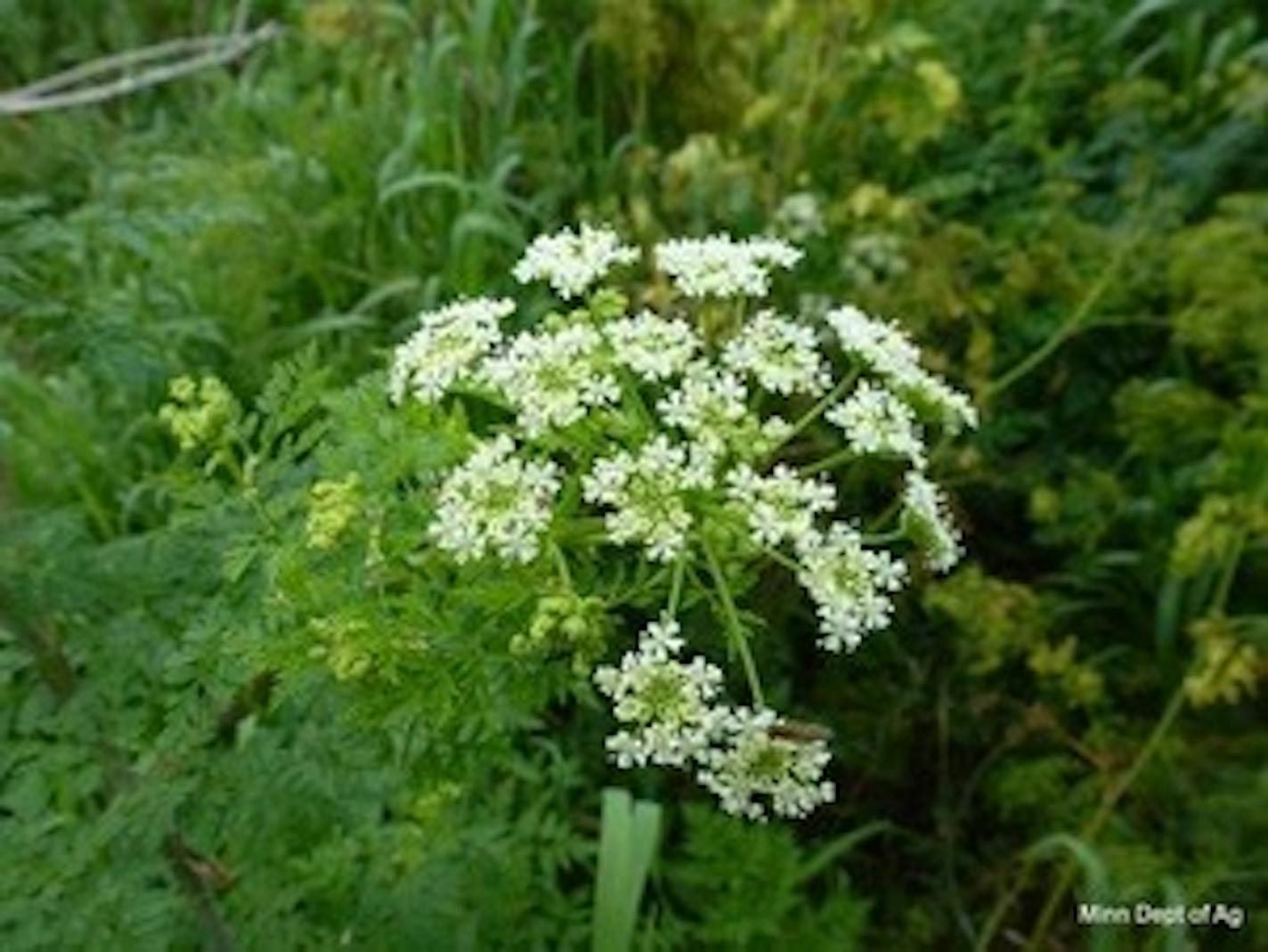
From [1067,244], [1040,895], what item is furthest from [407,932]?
[1067,244]

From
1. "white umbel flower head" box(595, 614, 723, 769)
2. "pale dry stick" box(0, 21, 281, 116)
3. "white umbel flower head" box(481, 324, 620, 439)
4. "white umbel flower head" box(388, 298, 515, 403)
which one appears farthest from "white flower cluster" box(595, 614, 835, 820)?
"pale dry stick" box(0, 21, 281, 116)

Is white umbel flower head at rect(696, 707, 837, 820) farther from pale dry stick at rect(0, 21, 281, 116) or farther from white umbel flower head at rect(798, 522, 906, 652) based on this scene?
pale dry stick at rect(0, 21, 281, 116)

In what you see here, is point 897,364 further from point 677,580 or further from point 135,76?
point 135,76

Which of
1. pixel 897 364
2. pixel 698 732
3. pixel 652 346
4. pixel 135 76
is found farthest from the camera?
pixel 135 76

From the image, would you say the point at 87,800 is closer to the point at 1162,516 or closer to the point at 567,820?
the point at 567,820

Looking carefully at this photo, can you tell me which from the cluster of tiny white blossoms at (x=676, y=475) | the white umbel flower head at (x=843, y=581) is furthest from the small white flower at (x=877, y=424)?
the white umbel flower head at (x=843, y=581)

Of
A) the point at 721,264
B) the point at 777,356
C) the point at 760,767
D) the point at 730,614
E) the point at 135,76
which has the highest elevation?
the point at 135,76

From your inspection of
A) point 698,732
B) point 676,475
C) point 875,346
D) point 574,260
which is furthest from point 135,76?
point 698,732
